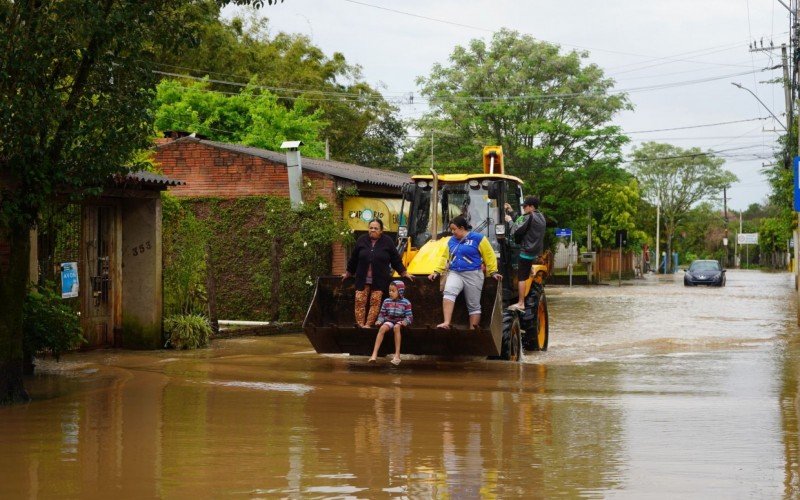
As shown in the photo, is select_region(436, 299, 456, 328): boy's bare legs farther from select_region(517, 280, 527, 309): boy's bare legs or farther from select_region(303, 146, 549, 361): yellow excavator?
select_region(517, 280, 527, 309): boy's bare legs

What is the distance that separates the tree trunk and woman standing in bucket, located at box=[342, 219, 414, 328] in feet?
16.4

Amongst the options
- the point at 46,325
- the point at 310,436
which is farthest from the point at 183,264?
the point at 310,436

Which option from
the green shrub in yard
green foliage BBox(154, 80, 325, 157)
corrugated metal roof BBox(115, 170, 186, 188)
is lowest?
the green shrub in yard

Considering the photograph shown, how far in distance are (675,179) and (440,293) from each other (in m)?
91.7

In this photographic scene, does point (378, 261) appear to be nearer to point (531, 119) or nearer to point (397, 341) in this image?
point (397, 341)

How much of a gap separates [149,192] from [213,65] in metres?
37.4

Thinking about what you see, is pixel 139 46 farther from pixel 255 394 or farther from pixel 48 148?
pixel 255 394

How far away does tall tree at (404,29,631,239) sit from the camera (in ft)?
169

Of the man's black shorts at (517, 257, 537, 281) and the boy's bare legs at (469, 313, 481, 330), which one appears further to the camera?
the man's black shorts at (517, 257, 537, 281)

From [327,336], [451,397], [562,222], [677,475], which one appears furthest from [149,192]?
[562,222]

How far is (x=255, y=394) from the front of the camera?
12.3 metres

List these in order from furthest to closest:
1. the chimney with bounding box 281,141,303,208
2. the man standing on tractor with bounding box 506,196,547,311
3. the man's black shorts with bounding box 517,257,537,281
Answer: the chimney with bounding box 281,141,303,208 → the man's black shorts with bounding box 517,257,537,281 → the man standing on tractor with bounding box 506,196,547,311

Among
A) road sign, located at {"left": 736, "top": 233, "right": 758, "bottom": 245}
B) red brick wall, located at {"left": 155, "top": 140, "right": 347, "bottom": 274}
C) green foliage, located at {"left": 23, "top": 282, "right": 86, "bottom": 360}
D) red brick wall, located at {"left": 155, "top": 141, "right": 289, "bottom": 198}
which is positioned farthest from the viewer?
road sign, located at {"left": 736, "top": 233, "right": 758, "bottom": 245}

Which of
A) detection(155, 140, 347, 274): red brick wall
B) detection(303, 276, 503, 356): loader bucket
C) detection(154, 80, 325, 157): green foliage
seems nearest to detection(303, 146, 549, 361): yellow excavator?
detection(303, 276, 503, 356): loader bucket
